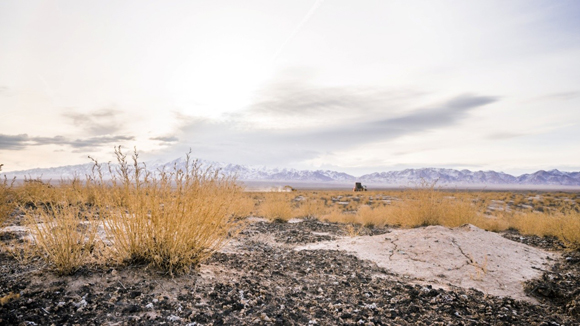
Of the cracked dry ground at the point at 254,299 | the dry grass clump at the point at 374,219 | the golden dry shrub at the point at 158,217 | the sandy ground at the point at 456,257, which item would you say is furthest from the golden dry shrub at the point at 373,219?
the golden dry shrub at the point at 158,217

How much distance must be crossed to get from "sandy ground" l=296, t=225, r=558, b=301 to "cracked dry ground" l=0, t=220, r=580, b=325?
461 millimetres

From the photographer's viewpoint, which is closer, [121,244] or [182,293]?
[182,293]

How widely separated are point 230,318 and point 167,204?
1846 mm

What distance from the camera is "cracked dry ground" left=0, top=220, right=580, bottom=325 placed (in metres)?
3.16

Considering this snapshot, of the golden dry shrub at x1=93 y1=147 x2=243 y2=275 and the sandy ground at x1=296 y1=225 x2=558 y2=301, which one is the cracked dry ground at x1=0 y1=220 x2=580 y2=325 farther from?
the sandy ground at x1=296 y1=225 x2=558 y2=301

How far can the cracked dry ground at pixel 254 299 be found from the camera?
10.4 ft

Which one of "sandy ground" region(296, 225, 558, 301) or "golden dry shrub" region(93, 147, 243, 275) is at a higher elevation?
"golden dry shrub" region(93, 147, 243, 275)

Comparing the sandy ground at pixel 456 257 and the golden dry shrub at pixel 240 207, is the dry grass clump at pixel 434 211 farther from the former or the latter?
the golden dry shrub at pixel 240 207

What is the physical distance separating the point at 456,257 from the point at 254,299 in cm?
459

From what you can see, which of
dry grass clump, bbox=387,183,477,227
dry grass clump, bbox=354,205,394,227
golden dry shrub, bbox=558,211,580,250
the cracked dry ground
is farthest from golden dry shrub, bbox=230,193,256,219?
golden dry shrub, bbox=558,211,580,250

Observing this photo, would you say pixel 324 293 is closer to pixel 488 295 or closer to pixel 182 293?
pixel 182 293

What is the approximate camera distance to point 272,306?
12.1 feet

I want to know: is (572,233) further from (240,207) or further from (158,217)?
(158,217)

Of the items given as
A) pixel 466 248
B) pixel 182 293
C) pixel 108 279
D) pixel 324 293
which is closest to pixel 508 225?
pixel 466 248
